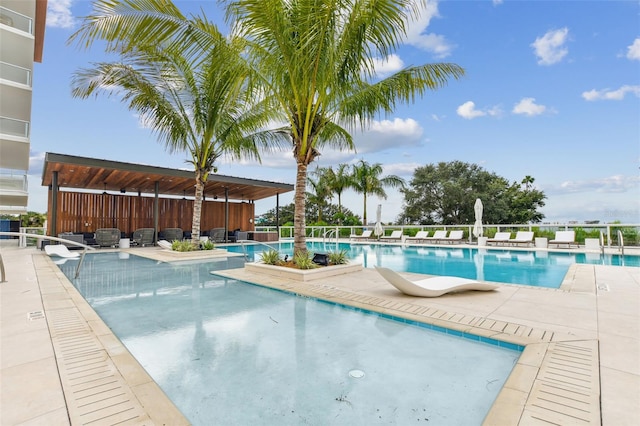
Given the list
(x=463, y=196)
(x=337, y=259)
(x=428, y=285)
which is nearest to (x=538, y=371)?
(x=428, y=285)

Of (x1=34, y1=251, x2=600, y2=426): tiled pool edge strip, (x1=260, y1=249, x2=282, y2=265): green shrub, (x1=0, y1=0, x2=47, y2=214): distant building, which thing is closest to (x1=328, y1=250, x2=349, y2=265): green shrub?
(x1=260, y1=249, x2=282, y2=265): green shrub

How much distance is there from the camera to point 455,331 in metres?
3.78

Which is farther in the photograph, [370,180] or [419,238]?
[370,180]

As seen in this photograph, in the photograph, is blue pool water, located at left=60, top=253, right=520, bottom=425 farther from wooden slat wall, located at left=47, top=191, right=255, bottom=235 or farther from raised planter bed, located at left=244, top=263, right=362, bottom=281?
wooden slat wall, located at left=47, top=191, right=255, bottom=235

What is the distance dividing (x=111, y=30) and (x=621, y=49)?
2279 cm

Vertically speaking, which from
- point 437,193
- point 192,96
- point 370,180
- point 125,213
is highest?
point 192,96

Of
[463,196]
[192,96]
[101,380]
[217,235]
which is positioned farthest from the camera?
[463,196]

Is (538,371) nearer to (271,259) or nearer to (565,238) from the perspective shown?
(271,259)

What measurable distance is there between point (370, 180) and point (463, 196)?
9071 millimetres

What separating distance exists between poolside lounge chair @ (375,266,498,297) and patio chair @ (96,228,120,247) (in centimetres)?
1460

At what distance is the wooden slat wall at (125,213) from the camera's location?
16.7 meters

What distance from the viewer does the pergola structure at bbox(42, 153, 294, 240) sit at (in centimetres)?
1395

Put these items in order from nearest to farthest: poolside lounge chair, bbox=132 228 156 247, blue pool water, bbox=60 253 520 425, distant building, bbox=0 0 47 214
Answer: blue pool water, bbox=60 253 520 425, distant building, bbox=0 0 47 214, poolside lounge chair, bbox=132 228 156 247

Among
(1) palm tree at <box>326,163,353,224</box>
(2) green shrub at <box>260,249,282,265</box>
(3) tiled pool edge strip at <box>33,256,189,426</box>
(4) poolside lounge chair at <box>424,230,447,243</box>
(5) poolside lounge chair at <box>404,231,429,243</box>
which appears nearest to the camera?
(3) tiled pool edge strip at <box>33,256,189,426</box>
